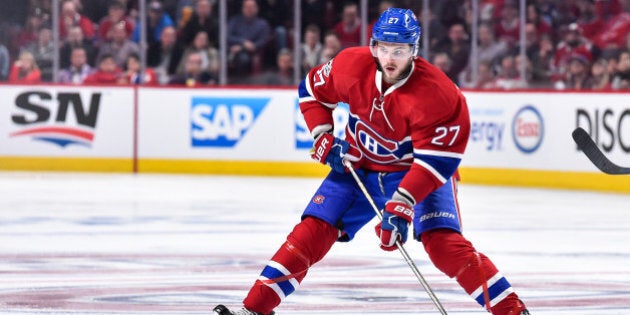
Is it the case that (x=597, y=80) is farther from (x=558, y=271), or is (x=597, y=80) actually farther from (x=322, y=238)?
(x=322, y=238)

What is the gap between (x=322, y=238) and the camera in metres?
4.65

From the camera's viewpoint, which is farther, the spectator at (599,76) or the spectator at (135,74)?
the spectator at (135,74)

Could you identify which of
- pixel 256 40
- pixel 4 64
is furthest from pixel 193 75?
pixel 4 64

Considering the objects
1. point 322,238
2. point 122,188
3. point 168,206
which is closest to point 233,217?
point 168,206

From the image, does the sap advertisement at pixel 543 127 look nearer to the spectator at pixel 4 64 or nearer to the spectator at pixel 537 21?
the spectator at pixel 537 21

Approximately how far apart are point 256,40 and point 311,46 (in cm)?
56

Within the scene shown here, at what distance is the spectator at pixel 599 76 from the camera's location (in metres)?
12.8

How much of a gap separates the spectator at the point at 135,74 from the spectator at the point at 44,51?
28.7 inches

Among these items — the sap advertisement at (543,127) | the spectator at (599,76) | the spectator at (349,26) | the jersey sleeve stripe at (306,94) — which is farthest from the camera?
the spectator at (349,26)

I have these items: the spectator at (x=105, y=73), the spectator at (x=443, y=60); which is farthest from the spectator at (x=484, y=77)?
the spectator at (x=105, y=73)

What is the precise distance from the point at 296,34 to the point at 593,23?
2.96 meters

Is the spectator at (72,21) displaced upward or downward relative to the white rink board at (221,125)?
upward

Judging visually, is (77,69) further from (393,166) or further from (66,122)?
(393,166)

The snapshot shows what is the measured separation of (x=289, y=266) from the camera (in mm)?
4609
